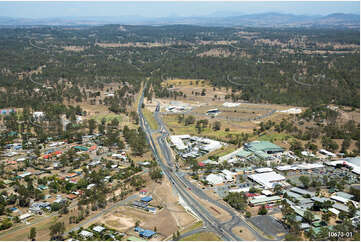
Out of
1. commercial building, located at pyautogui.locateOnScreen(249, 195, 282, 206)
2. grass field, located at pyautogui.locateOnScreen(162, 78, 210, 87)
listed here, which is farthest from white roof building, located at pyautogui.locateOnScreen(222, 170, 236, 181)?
grass field, located at pyautogui.locateOnScreen(162, 78, 210, 87)

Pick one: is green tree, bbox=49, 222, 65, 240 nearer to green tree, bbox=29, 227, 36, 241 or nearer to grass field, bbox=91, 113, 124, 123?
green tree, bbox=29, 227, 36, 241

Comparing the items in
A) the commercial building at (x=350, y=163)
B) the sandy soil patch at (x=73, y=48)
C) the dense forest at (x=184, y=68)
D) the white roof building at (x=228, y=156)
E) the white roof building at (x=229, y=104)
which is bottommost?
the white roof building at (x=228, y=156)

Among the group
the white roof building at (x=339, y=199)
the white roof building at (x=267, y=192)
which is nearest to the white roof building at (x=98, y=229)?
Answer: the white roof building at (x=267, y=192)

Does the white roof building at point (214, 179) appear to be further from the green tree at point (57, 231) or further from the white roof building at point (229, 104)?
the white roof building at point (229, 104)

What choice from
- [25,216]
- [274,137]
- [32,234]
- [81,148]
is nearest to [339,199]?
[274,137]

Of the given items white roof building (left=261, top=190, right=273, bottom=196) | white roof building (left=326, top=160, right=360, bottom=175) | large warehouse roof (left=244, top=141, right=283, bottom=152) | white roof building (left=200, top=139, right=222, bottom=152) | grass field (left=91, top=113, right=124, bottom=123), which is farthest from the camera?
grass field (left=91, top=113, right=124, bottom=123)

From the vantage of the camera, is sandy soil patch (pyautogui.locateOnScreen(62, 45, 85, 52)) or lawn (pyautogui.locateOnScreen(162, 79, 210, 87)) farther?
sandy soil patch (pyautogui.locateOnScreen(62, 45, 85, 52))

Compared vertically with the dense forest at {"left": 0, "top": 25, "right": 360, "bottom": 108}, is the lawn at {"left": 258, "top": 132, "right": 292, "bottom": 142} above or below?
below

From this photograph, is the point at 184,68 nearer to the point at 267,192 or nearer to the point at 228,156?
the point at 228,156
